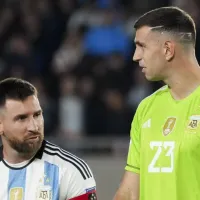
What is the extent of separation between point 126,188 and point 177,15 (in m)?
1.00

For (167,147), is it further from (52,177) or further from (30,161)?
(30,161)

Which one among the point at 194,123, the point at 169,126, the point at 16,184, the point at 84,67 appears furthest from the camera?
the point at 84,67

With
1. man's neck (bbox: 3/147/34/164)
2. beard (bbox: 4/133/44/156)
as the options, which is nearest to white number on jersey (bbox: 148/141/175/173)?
beard (bbox: 4/133/44/156)

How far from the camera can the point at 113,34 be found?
434 inches

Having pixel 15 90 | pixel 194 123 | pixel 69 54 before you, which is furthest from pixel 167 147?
pixel 69 54

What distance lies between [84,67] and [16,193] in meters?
5.74

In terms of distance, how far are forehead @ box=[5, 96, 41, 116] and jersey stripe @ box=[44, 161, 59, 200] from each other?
1.09 ft

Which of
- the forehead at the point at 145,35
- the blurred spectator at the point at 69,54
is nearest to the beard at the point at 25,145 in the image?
the forehead at the point at 145,35

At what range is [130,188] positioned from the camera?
485 centimetres

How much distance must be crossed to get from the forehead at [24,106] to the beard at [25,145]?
6.7 inches

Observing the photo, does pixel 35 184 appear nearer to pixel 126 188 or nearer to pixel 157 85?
pixel 126 188

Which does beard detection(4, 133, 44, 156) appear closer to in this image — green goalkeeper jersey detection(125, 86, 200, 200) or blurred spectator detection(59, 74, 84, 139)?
green goalkeeper jersey detection(125, 86, 200, 200)

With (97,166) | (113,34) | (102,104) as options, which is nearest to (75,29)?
(113,34)

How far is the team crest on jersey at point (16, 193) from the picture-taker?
16.6 feet
